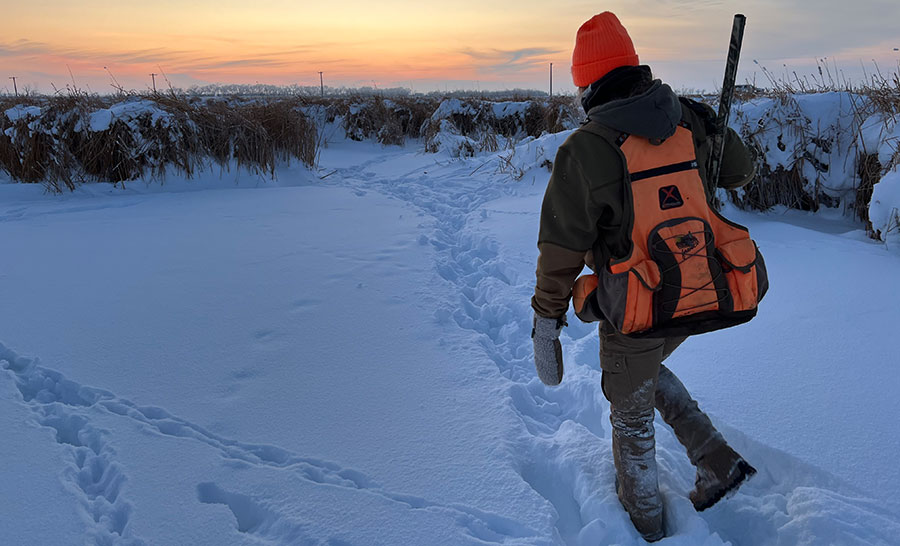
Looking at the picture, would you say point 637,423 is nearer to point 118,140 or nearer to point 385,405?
point 385,405

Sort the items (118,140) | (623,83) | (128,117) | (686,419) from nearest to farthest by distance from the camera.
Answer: (623,83), (686,419), (118,140), (128,117)

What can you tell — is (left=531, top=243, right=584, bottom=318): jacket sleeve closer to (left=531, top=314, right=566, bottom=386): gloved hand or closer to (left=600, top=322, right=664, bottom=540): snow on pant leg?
(left=531, top=314, right=566, bottom=386): gloved hand

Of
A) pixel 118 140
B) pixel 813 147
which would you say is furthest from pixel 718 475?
pixel 118 140

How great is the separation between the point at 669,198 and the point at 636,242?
0.48 feet

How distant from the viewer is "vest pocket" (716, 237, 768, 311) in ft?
4.81

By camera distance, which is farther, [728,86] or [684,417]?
[684,417]

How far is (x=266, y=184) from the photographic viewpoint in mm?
8438

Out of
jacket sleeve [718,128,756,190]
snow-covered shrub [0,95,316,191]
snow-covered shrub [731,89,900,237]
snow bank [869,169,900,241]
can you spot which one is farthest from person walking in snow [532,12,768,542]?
snow-covered shrub [0,95,316,191]

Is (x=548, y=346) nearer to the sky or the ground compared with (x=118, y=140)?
nearer to the ground

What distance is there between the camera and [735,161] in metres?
1.73

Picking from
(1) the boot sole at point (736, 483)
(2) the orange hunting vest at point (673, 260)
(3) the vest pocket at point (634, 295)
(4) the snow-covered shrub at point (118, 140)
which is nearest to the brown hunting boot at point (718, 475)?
(1) the boot sole at point (736, 483)

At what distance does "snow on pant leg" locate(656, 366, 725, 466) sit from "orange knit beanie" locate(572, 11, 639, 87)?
3.33 feet

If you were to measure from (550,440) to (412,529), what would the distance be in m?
0.70

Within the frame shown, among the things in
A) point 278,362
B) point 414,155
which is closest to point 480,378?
point 278,362
